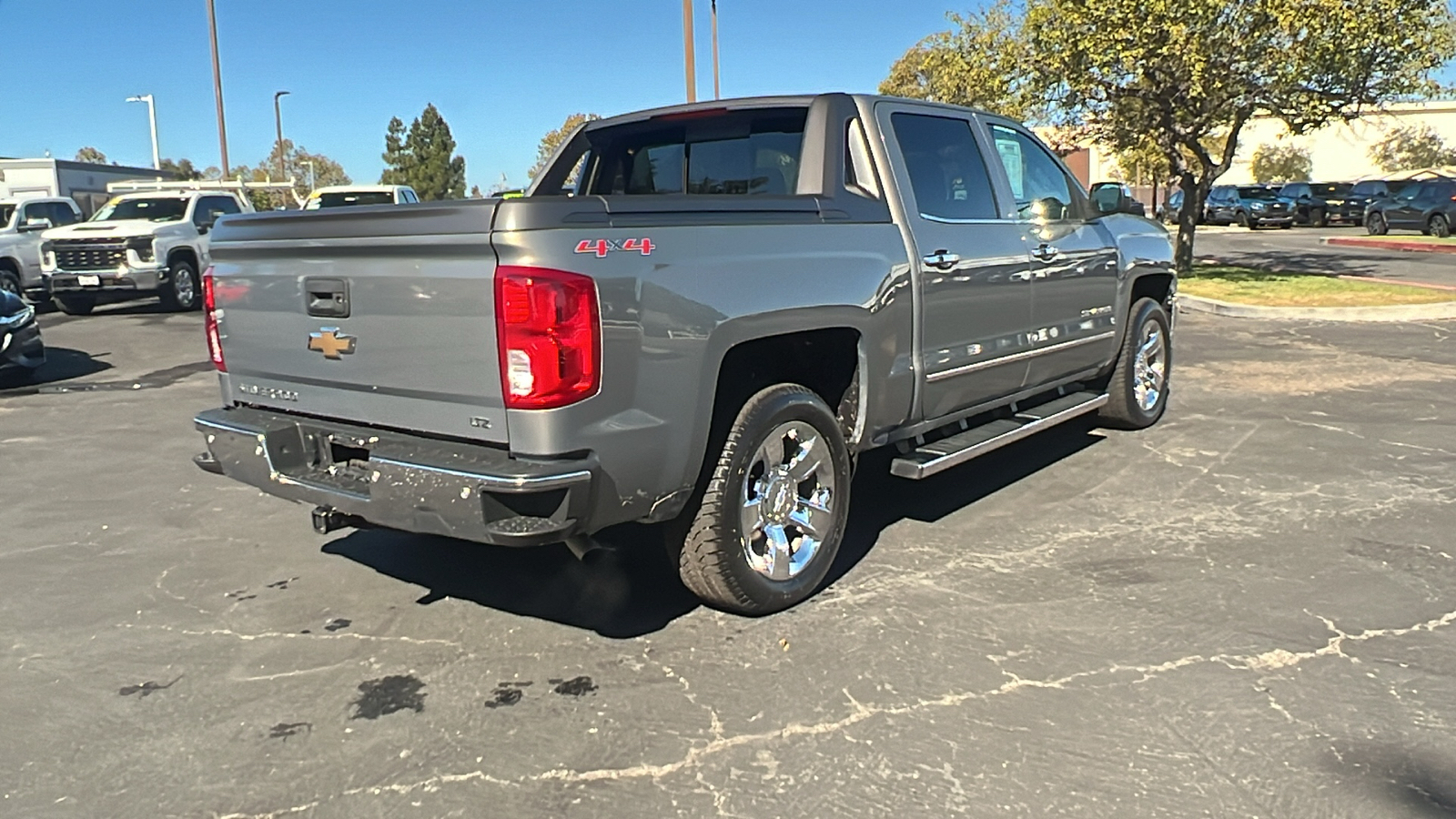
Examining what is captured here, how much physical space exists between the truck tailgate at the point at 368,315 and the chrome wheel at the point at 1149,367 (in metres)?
4.79

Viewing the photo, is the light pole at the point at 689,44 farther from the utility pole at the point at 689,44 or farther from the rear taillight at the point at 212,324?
the rear taillight at the point at 212,324

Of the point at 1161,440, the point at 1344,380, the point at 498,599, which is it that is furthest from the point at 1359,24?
the point at 498,599

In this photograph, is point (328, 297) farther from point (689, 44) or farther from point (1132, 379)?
point (689, 44)

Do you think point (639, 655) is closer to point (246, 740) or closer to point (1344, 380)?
point (246, 740)

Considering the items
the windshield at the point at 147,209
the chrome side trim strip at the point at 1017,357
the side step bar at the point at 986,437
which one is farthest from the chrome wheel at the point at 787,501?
the windshield at the point at 147,209

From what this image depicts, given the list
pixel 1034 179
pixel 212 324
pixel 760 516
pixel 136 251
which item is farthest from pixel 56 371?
pixel 1034 179

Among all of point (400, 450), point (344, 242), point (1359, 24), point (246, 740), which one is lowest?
point (246, 740)

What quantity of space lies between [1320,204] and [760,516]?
42.5m

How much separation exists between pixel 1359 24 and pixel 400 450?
14.1 meters

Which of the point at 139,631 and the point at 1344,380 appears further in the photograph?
the point at 1344,380

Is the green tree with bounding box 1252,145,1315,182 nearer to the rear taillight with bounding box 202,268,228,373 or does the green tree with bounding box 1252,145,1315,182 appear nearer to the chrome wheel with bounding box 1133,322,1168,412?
the chrome wheel with bounding box 1133,322,1168,412

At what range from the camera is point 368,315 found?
3.66 meters

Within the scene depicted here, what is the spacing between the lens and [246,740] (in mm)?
3287

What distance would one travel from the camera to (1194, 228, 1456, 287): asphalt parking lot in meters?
19.0
